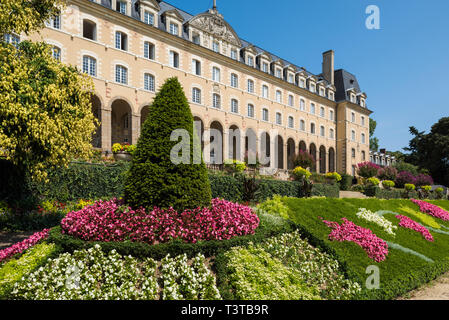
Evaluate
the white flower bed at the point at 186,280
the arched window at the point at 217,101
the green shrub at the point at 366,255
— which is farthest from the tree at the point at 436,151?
the white flower bed at the point at 186,280

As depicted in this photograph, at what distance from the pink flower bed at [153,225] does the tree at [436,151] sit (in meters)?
50.4

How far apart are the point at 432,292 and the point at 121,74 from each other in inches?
895

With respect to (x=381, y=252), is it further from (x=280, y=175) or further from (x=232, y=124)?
(x=232, y=124)

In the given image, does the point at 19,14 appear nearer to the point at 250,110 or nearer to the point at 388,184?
the point at 250,110

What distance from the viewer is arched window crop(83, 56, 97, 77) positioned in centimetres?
2116

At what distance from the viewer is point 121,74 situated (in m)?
23.1

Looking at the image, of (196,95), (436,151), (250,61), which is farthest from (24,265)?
(436,151)

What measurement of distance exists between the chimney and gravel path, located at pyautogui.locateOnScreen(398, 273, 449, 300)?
42.7 m

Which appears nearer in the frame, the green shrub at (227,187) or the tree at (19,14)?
the tree at (19,14)

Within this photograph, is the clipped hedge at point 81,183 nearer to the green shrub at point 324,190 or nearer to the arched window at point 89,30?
the arched window at point 89,30

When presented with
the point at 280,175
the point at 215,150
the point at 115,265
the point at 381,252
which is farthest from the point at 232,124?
the point at 115,265

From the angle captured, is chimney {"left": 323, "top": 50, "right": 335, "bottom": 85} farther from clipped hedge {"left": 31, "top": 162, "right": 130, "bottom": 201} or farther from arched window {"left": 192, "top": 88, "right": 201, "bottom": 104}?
clipped hedge {"left": 31, "top": 162, "right": 130, "bottom": 201}

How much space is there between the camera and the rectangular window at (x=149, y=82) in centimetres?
2456
